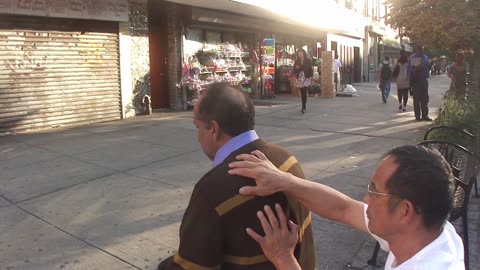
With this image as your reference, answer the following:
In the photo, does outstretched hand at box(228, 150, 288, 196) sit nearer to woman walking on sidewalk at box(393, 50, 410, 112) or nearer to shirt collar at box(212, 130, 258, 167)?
shirt collar at box(212, 130, 258, 167)

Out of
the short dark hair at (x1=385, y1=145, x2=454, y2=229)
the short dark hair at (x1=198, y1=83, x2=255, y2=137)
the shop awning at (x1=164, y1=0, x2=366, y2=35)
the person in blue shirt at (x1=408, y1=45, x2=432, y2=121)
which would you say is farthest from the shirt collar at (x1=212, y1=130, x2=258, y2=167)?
the shop awning at (x1=164, y1=0, x2=366, y2=35)

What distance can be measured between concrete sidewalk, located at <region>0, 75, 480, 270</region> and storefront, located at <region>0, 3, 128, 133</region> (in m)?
0.64

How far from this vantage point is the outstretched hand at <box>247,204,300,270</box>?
174 cm

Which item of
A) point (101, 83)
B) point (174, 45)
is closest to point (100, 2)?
point (101, 83)

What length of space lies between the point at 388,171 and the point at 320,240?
9.52ft

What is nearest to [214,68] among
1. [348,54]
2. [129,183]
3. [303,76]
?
[303,76]

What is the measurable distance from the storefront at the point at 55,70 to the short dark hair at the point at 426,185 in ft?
29.6

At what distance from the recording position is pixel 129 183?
5988mm

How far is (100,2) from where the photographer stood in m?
10.7

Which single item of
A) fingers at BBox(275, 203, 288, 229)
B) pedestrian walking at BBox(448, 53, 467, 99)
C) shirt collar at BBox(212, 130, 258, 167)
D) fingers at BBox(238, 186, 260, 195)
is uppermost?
pedestrian walking at BBox(448, 53, 467, 99)

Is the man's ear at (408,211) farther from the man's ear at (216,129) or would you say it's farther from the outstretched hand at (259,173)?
the man's ear at (216,129)

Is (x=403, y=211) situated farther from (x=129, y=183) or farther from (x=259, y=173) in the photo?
(x=129, y=183)

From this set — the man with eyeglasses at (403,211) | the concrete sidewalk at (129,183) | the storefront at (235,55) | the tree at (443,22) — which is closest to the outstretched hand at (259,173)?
the man with eyeglasses at (403,211)

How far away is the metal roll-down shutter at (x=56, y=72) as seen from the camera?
9.15 meters
